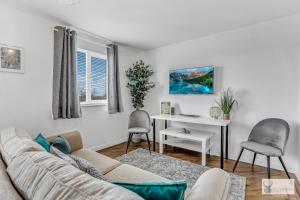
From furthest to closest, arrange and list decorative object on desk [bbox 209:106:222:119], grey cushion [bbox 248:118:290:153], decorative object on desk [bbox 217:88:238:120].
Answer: decorative object on desk [bbox 209:106:222:119]
decorative object on desk [bbox 217:88:238:120]
grey cushion [bbox 248:118:290:153]

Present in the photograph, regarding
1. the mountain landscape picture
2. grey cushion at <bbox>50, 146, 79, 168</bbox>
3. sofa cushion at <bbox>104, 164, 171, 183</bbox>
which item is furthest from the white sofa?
the mountain landscape picture

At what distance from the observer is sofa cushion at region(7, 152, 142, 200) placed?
60 cm

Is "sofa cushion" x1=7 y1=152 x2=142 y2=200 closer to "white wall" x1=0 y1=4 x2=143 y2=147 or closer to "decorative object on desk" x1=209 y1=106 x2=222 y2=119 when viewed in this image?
"white wall" x1=0 y1=4 x2=143 y2=147

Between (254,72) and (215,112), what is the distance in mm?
904

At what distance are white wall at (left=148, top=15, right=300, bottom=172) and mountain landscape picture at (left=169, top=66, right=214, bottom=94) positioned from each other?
14cm

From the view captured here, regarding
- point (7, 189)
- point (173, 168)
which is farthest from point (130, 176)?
point (173, 168)

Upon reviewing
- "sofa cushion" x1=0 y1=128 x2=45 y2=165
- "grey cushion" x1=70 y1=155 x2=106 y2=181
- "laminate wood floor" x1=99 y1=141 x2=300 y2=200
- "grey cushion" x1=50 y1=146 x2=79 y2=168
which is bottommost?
"laminate wood floor" x1=99 y1=141 x2=300 y2=200

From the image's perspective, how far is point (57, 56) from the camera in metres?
2.54

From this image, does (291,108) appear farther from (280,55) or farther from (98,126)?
(98,126)

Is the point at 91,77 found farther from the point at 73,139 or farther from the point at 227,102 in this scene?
the point at 227,102

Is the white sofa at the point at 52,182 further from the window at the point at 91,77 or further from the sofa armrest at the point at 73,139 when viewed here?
the window at the point at 91,77

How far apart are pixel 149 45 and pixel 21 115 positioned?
271cm

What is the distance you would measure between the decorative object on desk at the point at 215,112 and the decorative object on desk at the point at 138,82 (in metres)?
1.47

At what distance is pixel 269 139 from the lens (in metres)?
2.38
